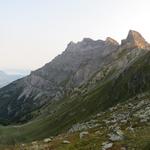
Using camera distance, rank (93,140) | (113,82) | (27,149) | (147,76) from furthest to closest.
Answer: (113,82) → (147,76) → (27,149) → (93,140)

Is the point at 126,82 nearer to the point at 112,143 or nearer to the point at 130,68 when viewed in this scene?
the point at 130,68

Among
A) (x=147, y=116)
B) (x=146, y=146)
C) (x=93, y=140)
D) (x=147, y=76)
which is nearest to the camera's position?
(x=146, y=146)

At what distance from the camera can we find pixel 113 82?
476 feet

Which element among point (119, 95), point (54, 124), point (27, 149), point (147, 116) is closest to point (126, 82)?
point (119, 95)

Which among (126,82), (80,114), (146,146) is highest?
(126,82)

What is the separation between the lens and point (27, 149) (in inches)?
1417

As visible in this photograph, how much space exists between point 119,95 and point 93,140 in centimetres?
9550

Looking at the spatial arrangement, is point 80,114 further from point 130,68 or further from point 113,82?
point 130,68

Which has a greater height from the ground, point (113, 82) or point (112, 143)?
point (113, 82)

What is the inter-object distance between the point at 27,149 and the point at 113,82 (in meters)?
111

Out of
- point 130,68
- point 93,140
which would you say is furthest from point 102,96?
point 93,140

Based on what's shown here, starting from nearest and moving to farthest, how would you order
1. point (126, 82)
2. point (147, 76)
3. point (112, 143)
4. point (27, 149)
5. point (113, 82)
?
point (112, 143), point (27, 149), point (147, 76), point (126, 82), point (113, 82)

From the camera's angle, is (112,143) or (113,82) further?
(113,82)

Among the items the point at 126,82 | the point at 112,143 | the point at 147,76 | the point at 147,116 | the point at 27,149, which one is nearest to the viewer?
the point at 112,143
